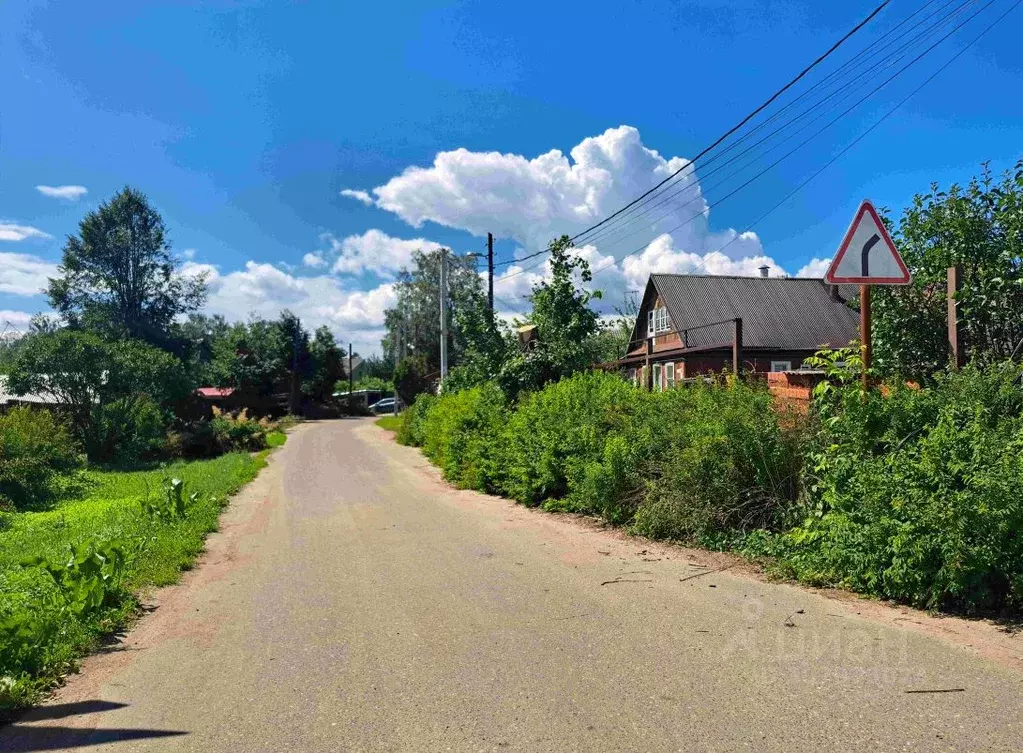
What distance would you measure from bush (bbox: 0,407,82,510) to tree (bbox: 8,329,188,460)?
5.79m

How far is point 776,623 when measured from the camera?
210 inches

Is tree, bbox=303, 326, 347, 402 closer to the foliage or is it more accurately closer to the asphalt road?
the foliage

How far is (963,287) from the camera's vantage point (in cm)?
793

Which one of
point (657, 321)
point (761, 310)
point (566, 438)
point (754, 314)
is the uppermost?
point (761, 310)

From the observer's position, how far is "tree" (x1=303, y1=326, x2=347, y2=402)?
222 feet

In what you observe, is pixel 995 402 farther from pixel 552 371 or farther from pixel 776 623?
pixel 552 371

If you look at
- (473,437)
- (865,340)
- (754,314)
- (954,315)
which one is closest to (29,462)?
(473,437)

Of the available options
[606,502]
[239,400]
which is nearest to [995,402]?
[606,502]

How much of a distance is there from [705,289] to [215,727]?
36906 mm

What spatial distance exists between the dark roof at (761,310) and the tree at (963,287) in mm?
26458

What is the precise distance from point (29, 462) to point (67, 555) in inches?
394

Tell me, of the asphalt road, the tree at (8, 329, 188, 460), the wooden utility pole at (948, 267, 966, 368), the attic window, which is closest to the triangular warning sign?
the wooden utility pole at (948, 267, 966, 368)

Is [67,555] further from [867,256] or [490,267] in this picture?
[490,267]

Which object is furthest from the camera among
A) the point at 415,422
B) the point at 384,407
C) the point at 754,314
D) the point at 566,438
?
the point at 384,407
